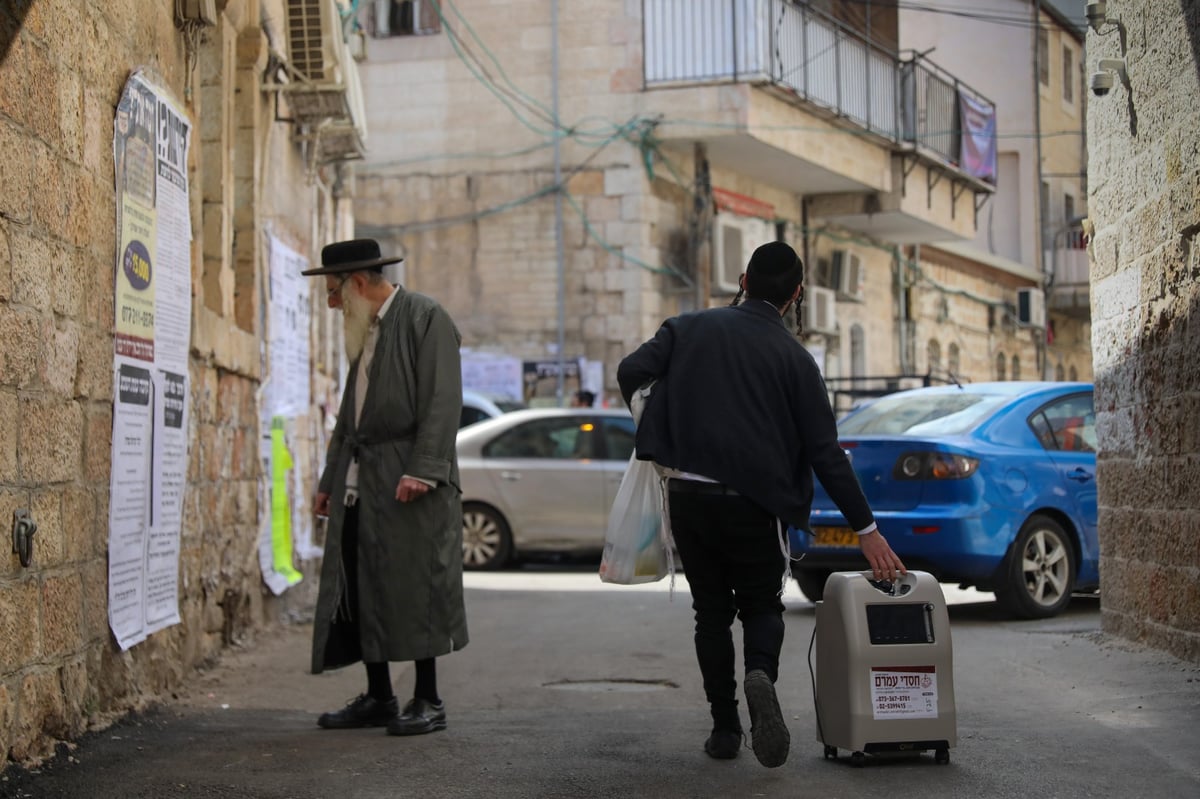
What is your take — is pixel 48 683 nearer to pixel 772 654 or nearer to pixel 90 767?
pixel 90 767

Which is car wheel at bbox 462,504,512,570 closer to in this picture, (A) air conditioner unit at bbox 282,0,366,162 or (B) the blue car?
(A) air conditioner unit at bbox 282,0,366,162

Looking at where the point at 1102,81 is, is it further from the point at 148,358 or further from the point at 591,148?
the point at 591,148

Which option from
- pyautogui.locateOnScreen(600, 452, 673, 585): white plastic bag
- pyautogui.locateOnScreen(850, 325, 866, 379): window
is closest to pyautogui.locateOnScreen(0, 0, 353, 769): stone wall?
pyautogui.locateOnScreen(600, 452, 673, 585): white plastic bag

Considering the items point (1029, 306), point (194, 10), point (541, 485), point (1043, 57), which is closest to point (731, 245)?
point (541, 485)

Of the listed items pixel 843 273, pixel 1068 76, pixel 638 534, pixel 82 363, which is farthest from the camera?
pixel 1068 76

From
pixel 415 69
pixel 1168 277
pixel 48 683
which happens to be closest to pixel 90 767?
pixel 48 683

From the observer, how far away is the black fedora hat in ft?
21.3

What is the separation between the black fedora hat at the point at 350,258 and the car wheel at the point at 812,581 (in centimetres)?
473

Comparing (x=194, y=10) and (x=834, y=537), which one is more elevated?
(x=194, y=10)

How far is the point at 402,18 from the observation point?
902 inches

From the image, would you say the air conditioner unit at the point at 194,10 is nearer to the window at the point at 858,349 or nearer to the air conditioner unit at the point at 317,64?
the air conditioner unit at the point at 317,64

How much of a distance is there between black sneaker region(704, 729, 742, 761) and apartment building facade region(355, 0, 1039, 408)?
16.0 m

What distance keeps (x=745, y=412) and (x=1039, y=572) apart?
5.11 metres

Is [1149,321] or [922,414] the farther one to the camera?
[922,414]
